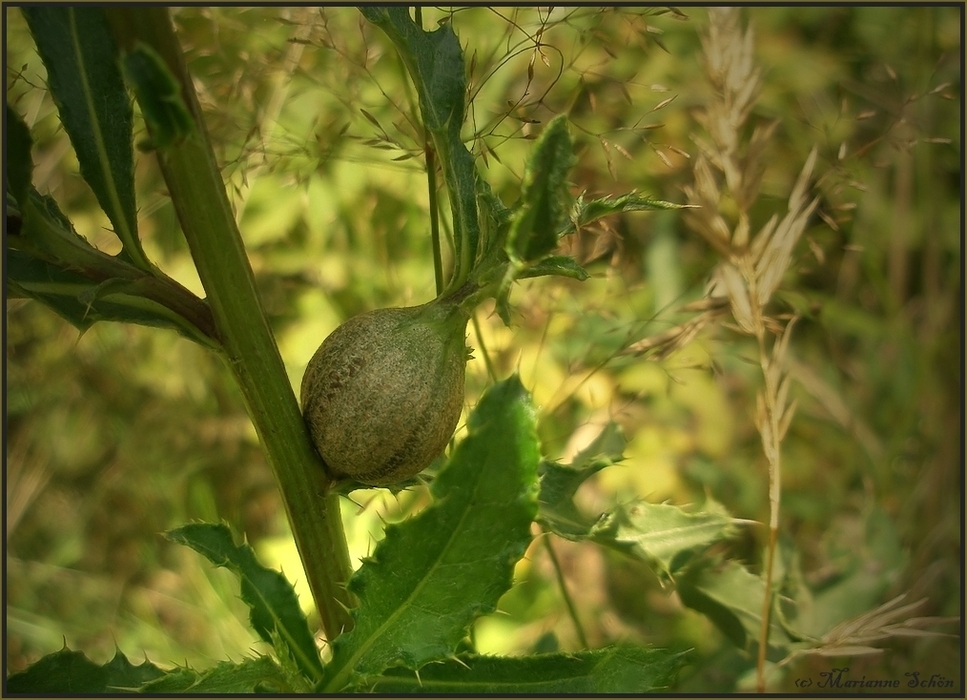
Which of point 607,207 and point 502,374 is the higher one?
point 607,207

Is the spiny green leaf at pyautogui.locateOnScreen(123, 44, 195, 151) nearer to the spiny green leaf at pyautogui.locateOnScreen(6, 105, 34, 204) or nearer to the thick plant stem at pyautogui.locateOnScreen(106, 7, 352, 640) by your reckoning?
the thick plant stem at pyautogui.locateOnScreen(106, 7, 352, 640)

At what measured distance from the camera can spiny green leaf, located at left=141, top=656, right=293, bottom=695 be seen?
3.52 feet

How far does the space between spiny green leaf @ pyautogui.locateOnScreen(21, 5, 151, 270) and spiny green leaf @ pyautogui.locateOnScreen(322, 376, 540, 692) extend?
20.6 inches

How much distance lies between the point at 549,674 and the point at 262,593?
43cm

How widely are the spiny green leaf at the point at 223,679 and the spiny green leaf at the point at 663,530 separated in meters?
0.58

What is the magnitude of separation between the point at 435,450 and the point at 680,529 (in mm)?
575

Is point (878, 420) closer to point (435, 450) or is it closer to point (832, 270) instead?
point (832, 270)

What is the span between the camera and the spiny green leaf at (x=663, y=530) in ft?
4.68

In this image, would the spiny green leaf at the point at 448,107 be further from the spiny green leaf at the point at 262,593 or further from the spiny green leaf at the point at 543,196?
the spiny green leaf at the point at 262,593

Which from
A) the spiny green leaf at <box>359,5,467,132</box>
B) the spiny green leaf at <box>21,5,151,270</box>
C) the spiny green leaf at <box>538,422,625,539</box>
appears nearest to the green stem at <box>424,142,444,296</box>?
the spiny green leaf at <box>359,5,467,132</box>

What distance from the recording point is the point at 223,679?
3.56ft

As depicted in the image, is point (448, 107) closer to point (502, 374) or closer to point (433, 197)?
point (433, 197)

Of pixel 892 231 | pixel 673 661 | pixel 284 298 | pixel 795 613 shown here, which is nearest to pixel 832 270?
pixel 892 231

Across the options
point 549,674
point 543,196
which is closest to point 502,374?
point 549,674
